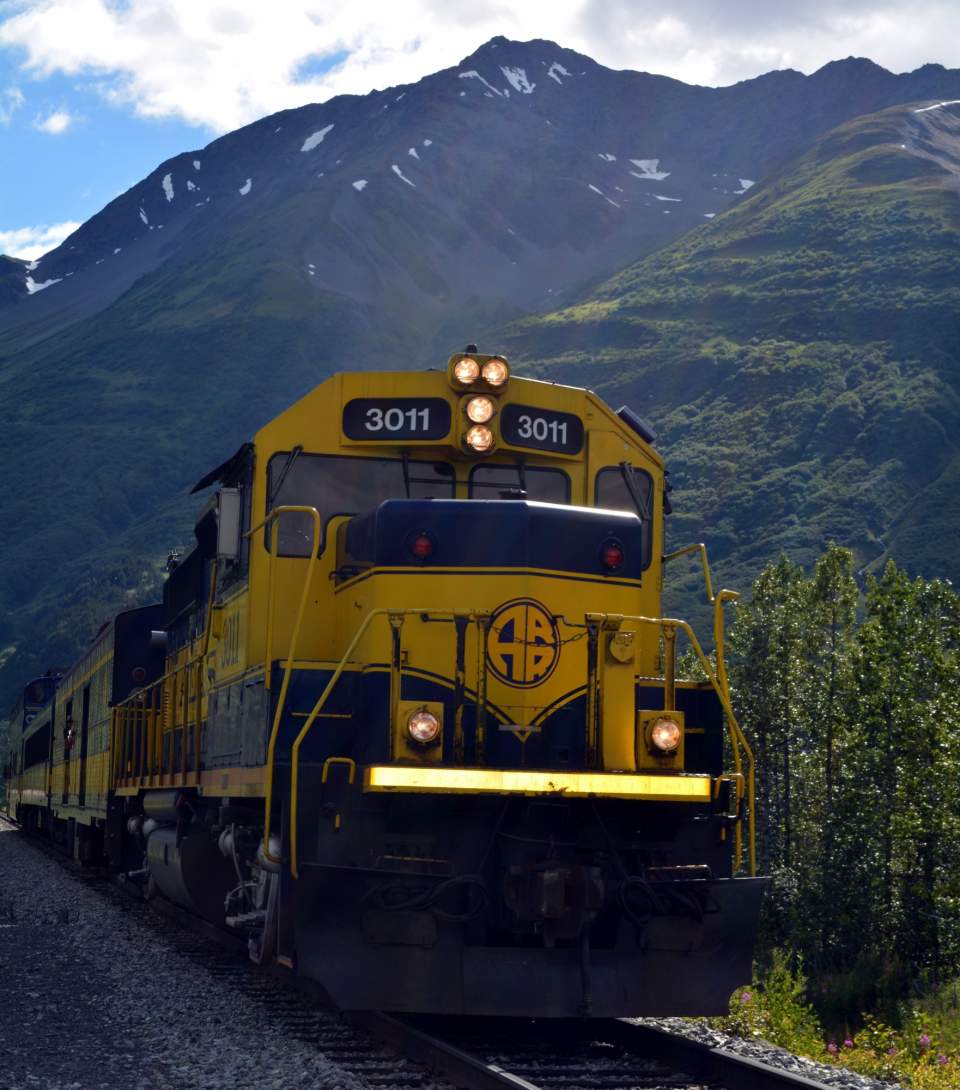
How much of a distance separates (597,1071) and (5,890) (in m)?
14.1

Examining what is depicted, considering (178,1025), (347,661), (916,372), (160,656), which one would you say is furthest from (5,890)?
(916,372)

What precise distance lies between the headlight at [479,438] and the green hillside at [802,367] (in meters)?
98.2

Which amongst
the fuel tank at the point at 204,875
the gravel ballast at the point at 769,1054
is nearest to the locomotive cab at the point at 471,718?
the gravel ballast at the point at 769,1054

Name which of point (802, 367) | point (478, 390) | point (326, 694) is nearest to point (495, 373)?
point (478, 390)

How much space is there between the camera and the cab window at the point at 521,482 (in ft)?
31.0

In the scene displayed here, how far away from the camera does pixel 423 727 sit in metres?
8.01

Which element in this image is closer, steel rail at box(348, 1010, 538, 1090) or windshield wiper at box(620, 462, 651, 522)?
steel rail at box(348, 1010, 538, 1090)

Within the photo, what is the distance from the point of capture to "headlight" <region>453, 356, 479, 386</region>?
9.30 m

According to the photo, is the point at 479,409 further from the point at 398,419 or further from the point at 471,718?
the point at 471,718

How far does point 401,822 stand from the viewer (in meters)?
8.02

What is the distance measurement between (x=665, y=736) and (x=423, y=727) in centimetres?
148

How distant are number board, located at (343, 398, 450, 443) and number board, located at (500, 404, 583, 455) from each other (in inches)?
16.7

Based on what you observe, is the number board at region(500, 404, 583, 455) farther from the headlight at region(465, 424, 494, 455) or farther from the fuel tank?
the fuel tank

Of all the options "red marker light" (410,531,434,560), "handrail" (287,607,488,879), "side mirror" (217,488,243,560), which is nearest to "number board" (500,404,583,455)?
"red marker light" (410,531,434,560)
